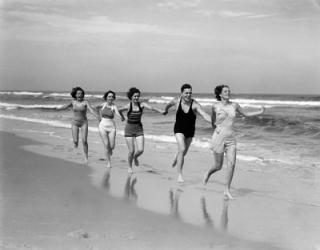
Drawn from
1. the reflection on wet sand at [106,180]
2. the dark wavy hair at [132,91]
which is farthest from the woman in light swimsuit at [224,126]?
the dark wavy hair at [132,91]

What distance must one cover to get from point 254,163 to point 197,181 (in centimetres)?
269

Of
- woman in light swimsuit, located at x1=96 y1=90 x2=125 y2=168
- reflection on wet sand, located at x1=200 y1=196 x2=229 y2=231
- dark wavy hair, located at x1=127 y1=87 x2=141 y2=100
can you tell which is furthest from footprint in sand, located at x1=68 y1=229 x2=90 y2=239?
woman in light swimsuit, located at x1=96 y1=90 x2=125 y2=168

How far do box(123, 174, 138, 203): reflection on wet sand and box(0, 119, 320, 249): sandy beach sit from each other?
15 millimetres

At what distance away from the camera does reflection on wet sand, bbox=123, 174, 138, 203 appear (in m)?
6.43

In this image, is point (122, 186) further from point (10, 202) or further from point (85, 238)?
point (85, 238)

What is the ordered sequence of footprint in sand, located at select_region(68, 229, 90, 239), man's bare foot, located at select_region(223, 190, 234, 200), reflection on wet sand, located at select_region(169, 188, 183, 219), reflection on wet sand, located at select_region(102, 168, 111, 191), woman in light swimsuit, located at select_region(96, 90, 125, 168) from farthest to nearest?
1. woman in light swimsuit, located at select_region(96, 90, 125, 168)
2. reflection on wet sand, located at select_region(102, 168, 111, 191)
3. man's bare foot, located at select_region(223, 190, 234, 200)
4. reflection on wet sand, located at select_region(169, 188, 183, 219)
5. footprint in sand, located at select_region(68, 229, 90, 239)

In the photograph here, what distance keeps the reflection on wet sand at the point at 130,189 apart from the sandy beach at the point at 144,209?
15 mm

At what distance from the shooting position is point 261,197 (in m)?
6.80

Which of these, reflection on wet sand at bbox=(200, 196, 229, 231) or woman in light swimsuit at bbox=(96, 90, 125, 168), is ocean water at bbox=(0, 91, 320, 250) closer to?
reflection on wet sand at bbox=(200, 196, 229, 231)

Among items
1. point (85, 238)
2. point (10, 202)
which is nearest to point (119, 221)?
point (85, 238)

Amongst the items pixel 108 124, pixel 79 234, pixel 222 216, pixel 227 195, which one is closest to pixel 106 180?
pixel 108 124

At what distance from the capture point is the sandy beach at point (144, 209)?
4.52m

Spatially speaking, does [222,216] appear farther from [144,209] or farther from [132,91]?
[132,91]

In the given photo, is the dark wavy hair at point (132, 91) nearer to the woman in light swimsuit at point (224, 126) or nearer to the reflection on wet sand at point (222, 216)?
the woman in light swimsuit at point (224, 126)
